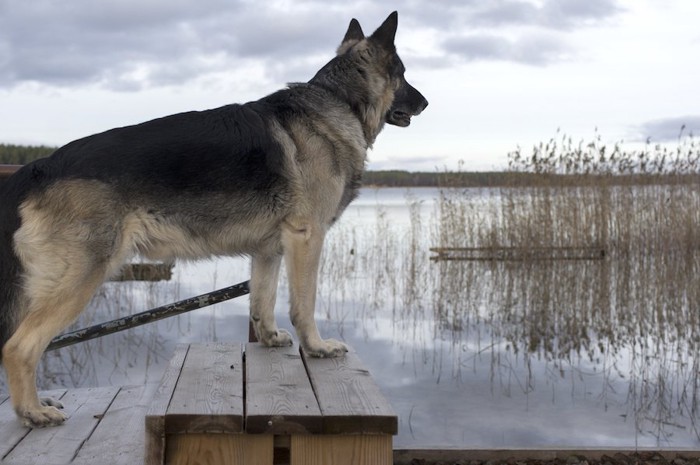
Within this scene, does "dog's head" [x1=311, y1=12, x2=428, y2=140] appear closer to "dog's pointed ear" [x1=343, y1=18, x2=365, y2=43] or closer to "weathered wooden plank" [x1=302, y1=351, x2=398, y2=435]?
"dog's pointed ear" [x1=343, y1=18, x2=365, y2=43]

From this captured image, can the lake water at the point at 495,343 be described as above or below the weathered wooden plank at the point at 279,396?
below

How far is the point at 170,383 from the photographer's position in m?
2.60

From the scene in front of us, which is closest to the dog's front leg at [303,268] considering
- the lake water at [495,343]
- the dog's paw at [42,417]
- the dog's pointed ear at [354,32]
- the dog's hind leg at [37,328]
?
the dog's hind leg at [37,328]

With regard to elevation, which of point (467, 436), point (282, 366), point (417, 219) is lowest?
point (467, 436)

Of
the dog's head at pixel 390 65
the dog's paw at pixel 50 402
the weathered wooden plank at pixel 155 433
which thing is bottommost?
the dog's paw at pixel 50 402

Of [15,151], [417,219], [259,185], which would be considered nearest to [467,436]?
[259,185]

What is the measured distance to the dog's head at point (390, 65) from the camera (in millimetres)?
3559

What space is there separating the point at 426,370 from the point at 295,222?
3.14 meters

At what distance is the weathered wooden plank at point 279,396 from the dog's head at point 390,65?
4.59 ft

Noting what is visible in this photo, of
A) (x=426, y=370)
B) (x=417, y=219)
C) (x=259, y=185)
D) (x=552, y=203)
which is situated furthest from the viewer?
(x=417, y=219)

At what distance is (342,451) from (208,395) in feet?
1.71

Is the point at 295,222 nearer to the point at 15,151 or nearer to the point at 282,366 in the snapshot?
the point at 282,366

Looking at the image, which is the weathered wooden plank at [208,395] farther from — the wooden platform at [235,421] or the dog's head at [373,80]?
the dog's head at [373,80]

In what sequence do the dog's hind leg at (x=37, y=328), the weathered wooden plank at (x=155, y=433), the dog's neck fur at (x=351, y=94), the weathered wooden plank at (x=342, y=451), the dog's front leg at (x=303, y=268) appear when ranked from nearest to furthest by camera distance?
the weathered wooden plank at (x=155, y=433) < the weathered wooden plank at (x=342, y=451) < the dog's hind leg at (x=37, y=328) < the dog's front leg at (x=303, y=268) < the dog's neck fur at (x=351, y=94)
